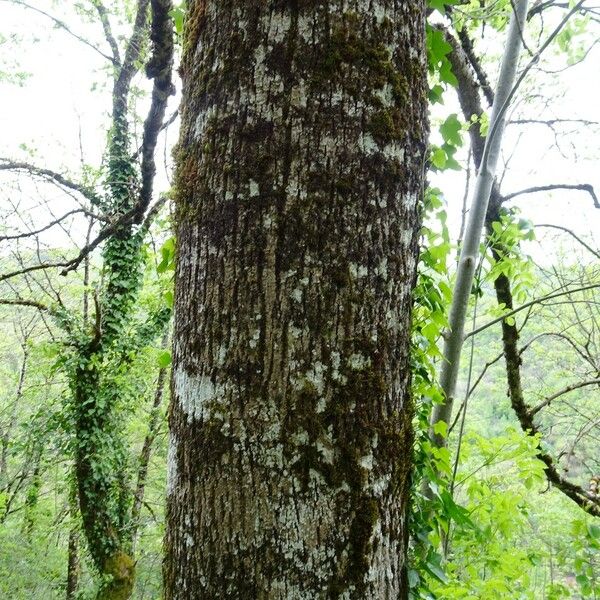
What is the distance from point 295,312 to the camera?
0.93 m

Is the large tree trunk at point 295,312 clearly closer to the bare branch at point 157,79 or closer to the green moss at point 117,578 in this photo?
the bare branch at point 157,79

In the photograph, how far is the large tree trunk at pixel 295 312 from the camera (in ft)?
2.92

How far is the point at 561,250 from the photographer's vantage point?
6.17 m

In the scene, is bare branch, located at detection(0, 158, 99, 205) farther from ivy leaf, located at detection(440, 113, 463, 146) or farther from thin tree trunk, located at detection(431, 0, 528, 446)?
ivy leaf, located at detection(440, 113, 463, 146)

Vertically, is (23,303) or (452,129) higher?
(23,303)

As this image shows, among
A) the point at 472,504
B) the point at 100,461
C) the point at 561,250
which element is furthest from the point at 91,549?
the point at 561,250

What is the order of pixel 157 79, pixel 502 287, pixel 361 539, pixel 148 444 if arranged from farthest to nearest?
pixel 148 444
pixel 157 79
pixel 502 287
pixel 361 539

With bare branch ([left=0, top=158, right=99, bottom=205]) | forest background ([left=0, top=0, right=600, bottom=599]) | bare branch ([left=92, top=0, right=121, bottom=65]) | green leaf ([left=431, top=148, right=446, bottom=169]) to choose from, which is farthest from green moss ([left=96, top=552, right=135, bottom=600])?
green leaf ([left=431, top=148, right=446, bottom=169])

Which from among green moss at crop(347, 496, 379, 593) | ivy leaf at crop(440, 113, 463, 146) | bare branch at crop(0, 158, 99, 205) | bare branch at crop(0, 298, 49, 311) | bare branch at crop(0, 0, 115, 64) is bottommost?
green moss at crop(347, 496, 379, 593)

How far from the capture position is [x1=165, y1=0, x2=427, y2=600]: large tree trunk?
89cm

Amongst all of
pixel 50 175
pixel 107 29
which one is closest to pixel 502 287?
pixel 50 175

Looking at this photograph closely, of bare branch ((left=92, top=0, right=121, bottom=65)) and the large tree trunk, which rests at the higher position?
bare branch ((left=92, top=0, right=121, bottom=65))

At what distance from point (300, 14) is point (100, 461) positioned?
386 inches

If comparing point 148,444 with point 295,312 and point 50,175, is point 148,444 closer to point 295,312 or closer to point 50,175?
point 50,175
